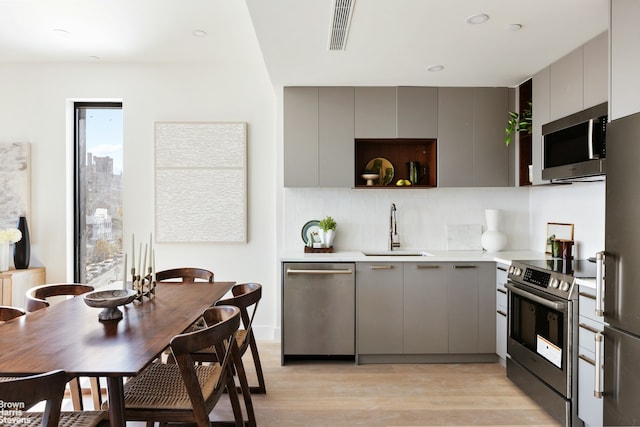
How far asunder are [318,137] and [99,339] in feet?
8.52

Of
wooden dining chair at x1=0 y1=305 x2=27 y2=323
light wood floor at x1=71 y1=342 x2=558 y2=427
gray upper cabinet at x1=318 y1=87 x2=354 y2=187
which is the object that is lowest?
light wood floor at x1=71 y1=342 x2=558 y2=427

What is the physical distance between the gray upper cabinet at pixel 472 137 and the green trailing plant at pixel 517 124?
50mm

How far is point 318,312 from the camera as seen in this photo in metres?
3.61

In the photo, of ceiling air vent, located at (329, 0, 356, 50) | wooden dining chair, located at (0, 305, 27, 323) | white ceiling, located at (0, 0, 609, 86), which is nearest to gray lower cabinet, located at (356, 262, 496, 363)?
white ceiling, located at (0, 0, 609, 86)

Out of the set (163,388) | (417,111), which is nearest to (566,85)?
(417,111)

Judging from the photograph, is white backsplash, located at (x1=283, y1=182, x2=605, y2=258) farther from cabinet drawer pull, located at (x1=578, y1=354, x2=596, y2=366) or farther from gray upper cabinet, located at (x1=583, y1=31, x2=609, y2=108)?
cabinet drawer pull, located at (x1=578, y1=354, x2=596, y2=366)

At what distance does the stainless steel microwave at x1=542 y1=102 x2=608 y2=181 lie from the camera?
2.54 metres

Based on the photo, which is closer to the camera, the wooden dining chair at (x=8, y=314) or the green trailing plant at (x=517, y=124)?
→ the wooden dining chair at (x=8, y=314)

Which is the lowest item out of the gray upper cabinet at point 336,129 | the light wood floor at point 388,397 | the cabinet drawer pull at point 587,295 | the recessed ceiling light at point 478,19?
the light wood floor at point 388,397

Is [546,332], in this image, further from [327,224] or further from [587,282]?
[327,224]

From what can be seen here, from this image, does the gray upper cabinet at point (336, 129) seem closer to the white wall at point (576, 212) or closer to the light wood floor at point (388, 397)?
the light wood floor at point (388, 397)

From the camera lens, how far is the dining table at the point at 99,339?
1.55m

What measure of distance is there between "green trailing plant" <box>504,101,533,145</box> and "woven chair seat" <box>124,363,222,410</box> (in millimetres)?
3246

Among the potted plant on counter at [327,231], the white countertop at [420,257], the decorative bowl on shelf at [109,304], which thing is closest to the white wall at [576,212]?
the white countertop at [420,257]
